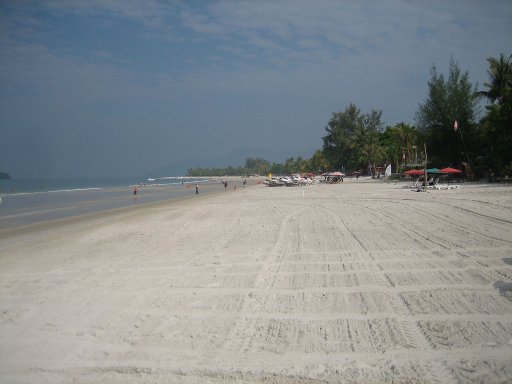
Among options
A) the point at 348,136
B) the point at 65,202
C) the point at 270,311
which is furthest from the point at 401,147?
the point at 270,311

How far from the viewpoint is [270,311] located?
528 cm

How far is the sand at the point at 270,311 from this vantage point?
13.0 feet

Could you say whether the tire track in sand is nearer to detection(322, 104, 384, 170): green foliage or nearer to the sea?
the sea

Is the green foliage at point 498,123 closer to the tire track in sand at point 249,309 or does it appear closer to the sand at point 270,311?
the sand at point 270,311

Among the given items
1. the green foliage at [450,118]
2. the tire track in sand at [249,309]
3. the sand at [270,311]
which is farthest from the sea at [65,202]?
the green foliage at [450,118]

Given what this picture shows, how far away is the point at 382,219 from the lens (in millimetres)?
12461

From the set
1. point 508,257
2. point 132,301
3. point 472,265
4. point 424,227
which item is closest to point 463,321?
point 472,265

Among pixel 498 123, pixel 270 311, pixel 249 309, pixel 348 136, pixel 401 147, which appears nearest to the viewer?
pixel 270 311

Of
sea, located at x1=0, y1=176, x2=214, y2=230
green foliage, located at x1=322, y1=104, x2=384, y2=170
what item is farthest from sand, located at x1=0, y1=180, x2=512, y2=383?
green foliage, located at x1=322, y1=104, x2=384, y2=170

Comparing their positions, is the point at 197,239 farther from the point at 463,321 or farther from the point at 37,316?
Answer: the point at 463,321

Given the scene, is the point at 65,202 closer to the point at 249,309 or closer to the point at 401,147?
the point at 249,309

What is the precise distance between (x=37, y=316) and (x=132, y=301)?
4.23ft

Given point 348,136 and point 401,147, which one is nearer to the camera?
point 401,147

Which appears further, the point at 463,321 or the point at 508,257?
the point at 508,257
